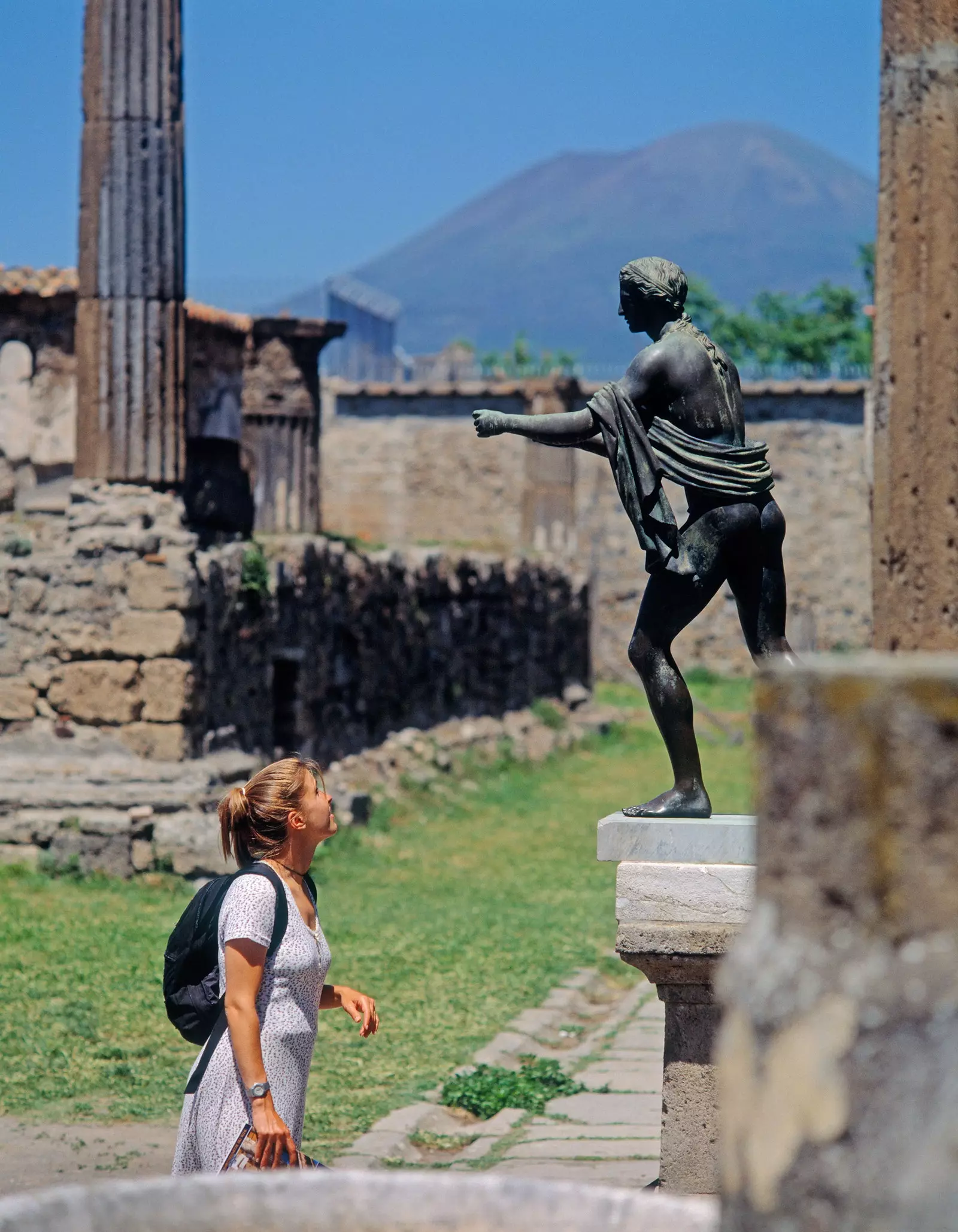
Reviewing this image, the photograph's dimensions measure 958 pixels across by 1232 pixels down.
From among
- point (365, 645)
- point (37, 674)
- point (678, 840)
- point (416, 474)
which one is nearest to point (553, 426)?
point (678, 840)

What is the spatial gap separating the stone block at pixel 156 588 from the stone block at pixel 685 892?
723 cm

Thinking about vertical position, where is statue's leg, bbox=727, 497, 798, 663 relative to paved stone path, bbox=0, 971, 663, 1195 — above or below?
above

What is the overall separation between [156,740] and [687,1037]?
7.32 meters

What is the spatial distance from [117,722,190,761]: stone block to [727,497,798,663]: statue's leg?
710 cm

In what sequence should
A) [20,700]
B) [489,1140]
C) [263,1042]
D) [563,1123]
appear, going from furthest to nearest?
[20,700] < [563,1123] < [489,1140] < [263,1042]

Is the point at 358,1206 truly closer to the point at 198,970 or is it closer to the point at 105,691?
the point at 198,970

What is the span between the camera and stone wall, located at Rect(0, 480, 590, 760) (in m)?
11.4

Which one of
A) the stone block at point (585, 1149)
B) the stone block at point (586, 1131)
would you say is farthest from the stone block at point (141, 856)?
the stone block at point (585, 1149)

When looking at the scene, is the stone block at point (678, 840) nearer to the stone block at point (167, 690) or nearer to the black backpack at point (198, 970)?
the black backpack at point (198, 970)

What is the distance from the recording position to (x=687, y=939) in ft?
14.7

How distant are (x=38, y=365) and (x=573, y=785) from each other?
22.8ft

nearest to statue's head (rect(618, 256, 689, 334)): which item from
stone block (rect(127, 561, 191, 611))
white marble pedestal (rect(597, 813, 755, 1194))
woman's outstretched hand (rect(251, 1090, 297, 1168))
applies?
white marble pedestal (rect(597, 813, 755, 1194))

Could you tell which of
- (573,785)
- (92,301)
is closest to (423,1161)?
(92,301)

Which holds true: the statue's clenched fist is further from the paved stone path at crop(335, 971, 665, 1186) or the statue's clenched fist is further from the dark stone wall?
the dark stone wall
